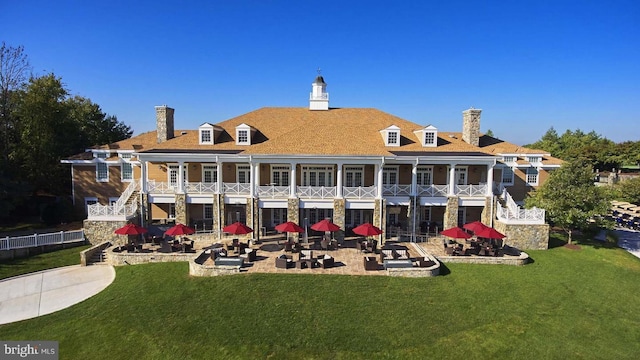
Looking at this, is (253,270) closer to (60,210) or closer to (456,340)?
(456,340)

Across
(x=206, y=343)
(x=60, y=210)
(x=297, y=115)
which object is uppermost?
(x=297, y=115)

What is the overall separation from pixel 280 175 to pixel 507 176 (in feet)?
70.1

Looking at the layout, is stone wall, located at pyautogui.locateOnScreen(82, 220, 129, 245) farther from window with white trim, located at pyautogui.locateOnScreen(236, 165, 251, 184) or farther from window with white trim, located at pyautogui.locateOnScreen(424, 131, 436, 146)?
window with white trim, located at pyautogui.locateOnScreen(424, 131, 436, 146)

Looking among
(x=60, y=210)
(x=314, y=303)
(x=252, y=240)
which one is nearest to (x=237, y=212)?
(x=252, y=240)

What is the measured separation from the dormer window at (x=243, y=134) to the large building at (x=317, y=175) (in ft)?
0.28

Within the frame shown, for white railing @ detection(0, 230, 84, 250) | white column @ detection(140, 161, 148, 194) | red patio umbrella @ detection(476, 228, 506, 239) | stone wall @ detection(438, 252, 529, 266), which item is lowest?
stone wall @ detection(438, 252, 529, 266)

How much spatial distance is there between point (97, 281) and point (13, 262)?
23.4 feet

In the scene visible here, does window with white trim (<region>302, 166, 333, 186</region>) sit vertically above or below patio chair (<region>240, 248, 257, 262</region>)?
above

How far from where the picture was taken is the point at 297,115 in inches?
1180

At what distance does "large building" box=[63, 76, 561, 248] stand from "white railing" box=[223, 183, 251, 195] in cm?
8

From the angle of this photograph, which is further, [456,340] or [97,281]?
[97,281]

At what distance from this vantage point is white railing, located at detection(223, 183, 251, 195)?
23953 mm

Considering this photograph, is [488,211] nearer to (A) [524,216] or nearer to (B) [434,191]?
(A) [524,216]

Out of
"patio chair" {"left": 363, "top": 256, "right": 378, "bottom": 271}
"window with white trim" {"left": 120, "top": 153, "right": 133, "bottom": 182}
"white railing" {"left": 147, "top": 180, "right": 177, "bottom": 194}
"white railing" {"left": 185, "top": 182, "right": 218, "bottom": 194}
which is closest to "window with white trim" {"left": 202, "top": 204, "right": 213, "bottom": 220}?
"white railing" {"left": 185, "top": 182, "right": 218, "bottom": 194}
